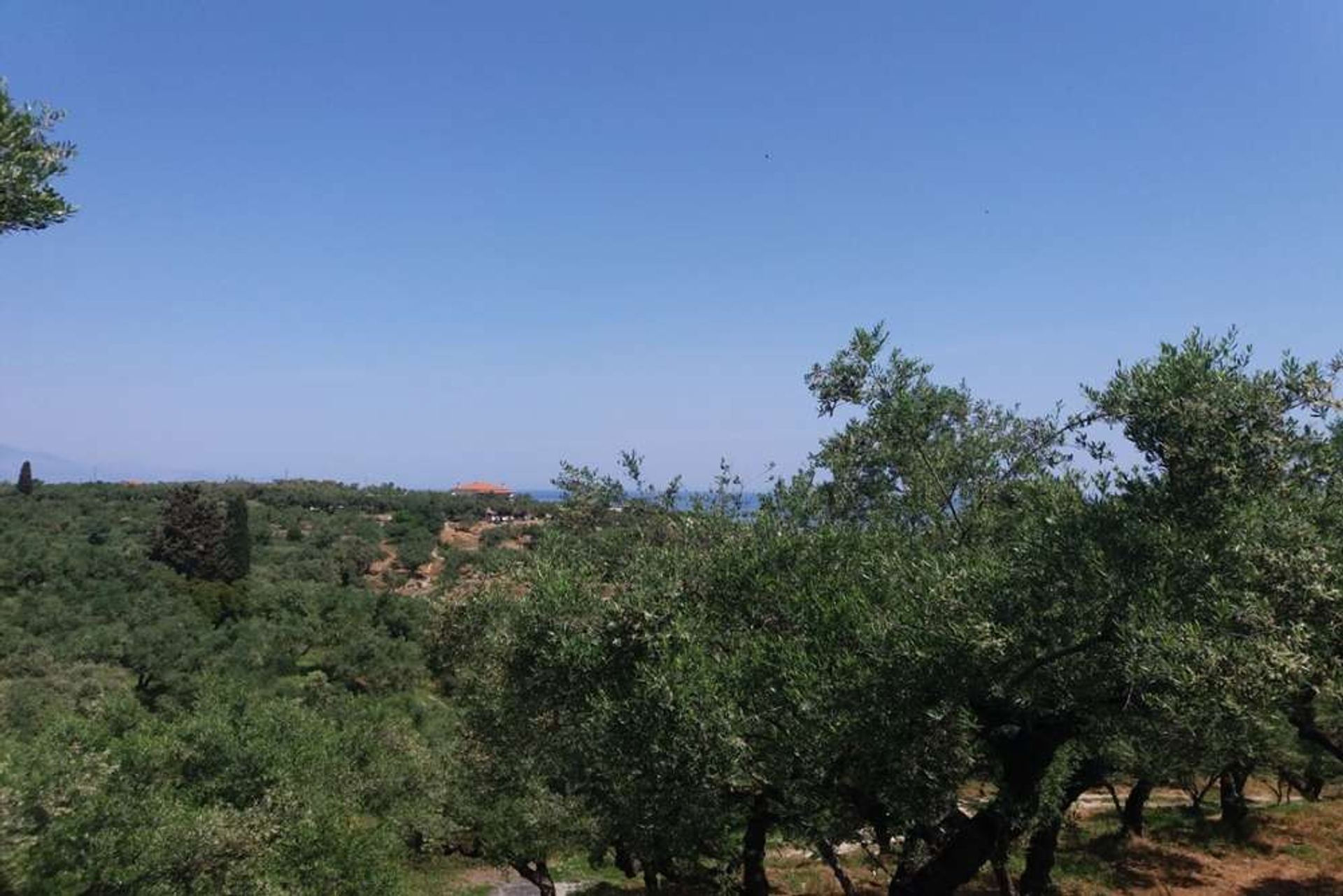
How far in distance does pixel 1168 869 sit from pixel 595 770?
21.6 metres

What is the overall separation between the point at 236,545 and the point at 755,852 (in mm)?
87969

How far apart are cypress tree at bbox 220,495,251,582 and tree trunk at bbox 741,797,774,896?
83.9 metres

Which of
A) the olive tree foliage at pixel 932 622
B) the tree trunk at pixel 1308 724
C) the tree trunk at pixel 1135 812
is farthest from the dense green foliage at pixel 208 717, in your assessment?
the tree trunk at pixel 1135 812

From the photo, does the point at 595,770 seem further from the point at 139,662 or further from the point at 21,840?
the point at 139,662

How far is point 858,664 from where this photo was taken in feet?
33.4

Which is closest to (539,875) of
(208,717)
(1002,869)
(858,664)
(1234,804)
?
(208,717)

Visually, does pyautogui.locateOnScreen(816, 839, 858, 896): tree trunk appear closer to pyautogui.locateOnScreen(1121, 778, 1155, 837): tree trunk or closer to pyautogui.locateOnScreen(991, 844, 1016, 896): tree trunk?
pyautogui.locateOnScreen(991, 844, 1016, 896): tree trunk

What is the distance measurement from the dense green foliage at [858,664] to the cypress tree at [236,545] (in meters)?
68.2

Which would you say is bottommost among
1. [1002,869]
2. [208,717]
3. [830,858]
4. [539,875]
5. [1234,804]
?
[539,875]

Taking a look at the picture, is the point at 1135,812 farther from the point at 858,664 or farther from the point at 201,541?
the point at 201,541

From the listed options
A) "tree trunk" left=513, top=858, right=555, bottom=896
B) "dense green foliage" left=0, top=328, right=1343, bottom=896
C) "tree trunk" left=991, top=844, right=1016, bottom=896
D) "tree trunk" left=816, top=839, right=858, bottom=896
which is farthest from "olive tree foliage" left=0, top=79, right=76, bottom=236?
"tree trunk" left=513, top=858, right=555, bottom=896

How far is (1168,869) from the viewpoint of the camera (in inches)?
983

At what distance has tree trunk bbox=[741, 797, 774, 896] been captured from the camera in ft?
46.4

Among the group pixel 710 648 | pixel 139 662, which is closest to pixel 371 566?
pixel 139 662
